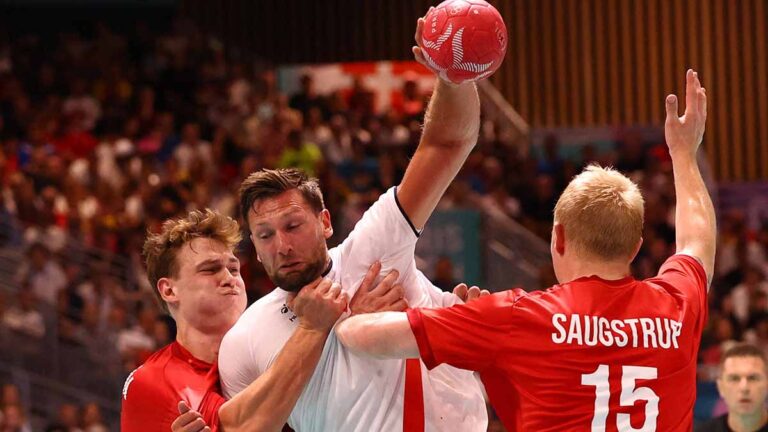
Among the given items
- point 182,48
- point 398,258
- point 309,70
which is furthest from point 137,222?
point 398,258

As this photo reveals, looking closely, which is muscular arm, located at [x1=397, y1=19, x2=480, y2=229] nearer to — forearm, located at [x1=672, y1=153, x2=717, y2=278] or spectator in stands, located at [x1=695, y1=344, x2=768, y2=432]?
forearm, located at [x1=672, y1=153, x2=717, y2=278]

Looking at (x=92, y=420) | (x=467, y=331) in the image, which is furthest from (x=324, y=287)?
(x=92, y=420)

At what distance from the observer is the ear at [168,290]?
4.69 meters

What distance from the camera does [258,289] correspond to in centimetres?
1134

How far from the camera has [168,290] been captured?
15.5 feet

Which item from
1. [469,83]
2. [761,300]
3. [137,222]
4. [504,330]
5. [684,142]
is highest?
[469,83]

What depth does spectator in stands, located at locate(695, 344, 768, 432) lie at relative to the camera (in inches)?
260

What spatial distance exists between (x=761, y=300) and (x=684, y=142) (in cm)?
885

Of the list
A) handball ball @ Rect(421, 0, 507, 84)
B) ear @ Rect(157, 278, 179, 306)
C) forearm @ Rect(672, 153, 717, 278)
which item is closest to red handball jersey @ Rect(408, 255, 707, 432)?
forearm @ Rect(672, 153, 717, 278)

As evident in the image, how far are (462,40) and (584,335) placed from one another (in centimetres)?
110

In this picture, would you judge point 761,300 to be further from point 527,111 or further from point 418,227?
point 418,227

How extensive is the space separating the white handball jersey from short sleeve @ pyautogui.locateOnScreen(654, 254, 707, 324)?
91cm

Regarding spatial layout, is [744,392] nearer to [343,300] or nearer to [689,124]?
[689,124]

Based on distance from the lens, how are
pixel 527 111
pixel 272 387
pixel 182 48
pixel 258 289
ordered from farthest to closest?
1. pixel 527 111
2. pixel 182 48
3. pixel 258 289
4. pixel 272 387
